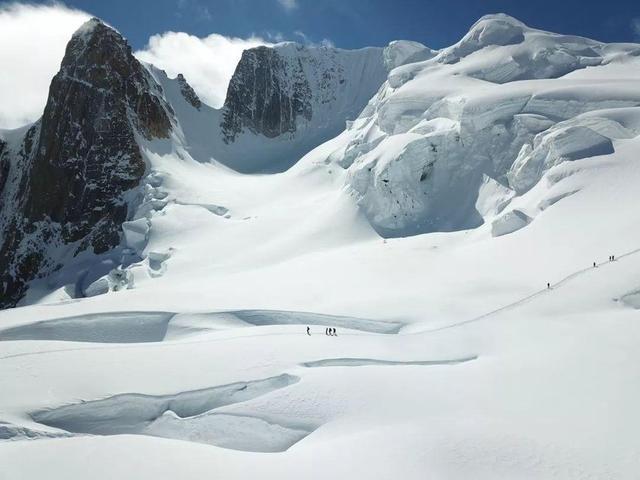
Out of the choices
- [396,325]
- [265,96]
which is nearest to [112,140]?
[265,96]

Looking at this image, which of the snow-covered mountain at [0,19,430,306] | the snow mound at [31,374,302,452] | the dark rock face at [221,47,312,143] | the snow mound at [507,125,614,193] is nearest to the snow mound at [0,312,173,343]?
the snow mound at [31,374,302,452]

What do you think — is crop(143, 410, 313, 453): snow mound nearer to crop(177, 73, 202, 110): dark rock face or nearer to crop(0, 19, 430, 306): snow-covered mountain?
crop(0, 19, 430, 306): snow-covered mountain

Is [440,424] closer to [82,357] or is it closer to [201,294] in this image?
[82,357]

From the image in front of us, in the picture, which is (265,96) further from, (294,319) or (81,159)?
(294,319)

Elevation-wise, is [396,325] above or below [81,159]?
below

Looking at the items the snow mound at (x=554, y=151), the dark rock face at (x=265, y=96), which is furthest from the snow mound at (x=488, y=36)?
the dark rock face at (x=265, y=96)
